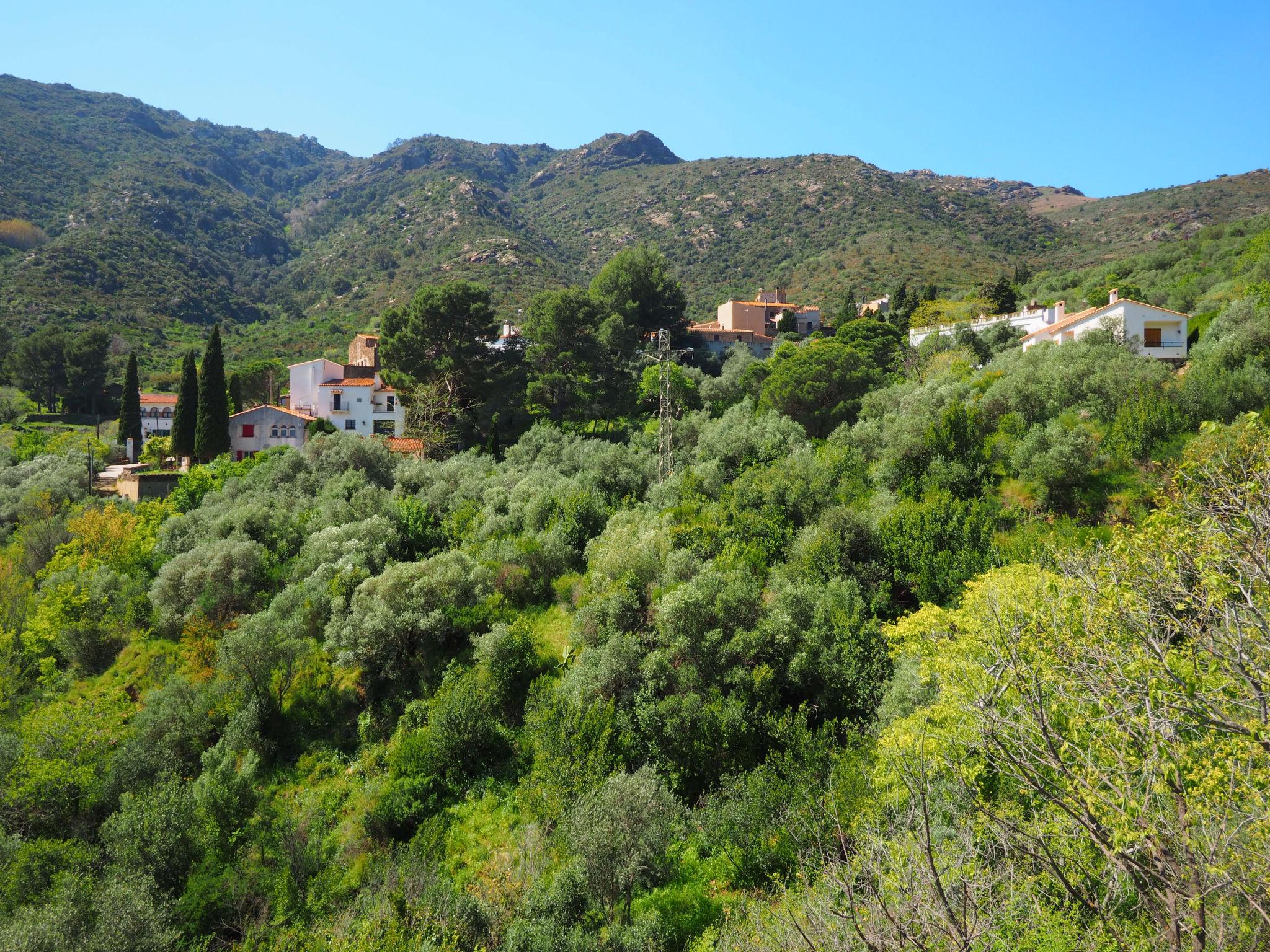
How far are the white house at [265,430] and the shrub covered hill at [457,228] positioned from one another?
100ft

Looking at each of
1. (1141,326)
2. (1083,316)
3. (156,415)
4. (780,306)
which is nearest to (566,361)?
(1083,316)

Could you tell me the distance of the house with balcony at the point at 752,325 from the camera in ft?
180

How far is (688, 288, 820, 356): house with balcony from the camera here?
54781mm

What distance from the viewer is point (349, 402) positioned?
150 ft

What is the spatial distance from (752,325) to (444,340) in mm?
27411

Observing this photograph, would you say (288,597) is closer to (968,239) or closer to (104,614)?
(104,614)

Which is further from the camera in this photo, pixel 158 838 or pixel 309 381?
pixel 309 381

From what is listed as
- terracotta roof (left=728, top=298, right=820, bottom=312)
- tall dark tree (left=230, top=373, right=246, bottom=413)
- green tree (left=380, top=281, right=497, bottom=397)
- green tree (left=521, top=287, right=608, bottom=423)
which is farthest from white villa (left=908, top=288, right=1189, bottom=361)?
tall dark tree (left=230, top=373, right=246, bottom=413)

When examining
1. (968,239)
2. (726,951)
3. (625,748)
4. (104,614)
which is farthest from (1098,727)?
(968,239)

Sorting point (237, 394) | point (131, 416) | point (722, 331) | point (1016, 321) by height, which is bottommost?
point (131, 416)

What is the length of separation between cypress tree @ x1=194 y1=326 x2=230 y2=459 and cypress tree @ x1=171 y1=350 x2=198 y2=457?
56 cm

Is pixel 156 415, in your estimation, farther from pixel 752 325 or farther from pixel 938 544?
pixel 938 544

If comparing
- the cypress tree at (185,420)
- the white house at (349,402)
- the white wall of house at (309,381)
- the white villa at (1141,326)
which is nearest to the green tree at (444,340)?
the white house at (349,402)

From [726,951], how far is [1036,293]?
5949cm
